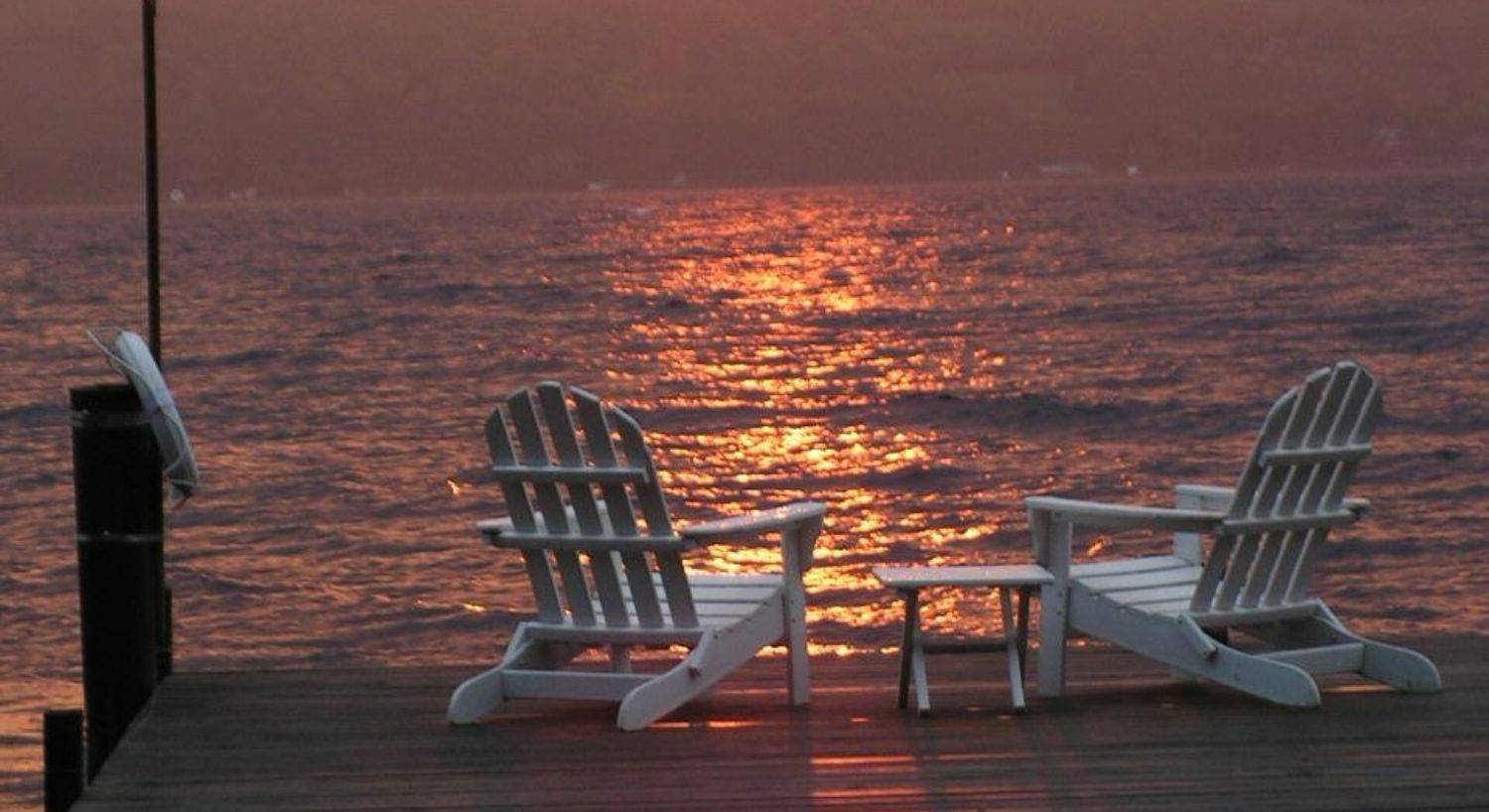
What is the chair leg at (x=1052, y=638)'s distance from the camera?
6.18 metres

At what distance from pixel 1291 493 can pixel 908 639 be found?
1127mm

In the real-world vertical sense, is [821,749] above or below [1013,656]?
below

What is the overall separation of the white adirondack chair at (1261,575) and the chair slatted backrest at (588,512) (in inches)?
40.2

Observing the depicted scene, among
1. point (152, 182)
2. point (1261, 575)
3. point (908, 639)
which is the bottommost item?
point (908, 639)

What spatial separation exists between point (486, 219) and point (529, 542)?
333 feet

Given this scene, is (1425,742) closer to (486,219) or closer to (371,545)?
(371,545)

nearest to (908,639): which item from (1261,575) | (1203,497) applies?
(1261,575)

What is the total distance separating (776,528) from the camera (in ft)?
19.8

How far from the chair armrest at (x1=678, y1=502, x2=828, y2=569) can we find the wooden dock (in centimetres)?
45

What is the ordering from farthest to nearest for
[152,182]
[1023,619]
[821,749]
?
[152,182] < [1023,619] < [821,749]

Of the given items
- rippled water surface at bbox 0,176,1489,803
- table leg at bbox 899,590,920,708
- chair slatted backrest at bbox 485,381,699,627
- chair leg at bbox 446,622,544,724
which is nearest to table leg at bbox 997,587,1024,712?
table leg at bbox 899,590,920,708

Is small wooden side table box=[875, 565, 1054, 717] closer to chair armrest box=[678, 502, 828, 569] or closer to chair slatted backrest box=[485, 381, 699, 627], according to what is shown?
chair armrest box=[678, 502, 828, 569]

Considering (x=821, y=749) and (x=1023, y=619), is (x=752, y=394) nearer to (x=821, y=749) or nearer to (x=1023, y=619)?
(x=1023, y=619)

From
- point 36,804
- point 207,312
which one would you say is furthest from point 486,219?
point 36,804
